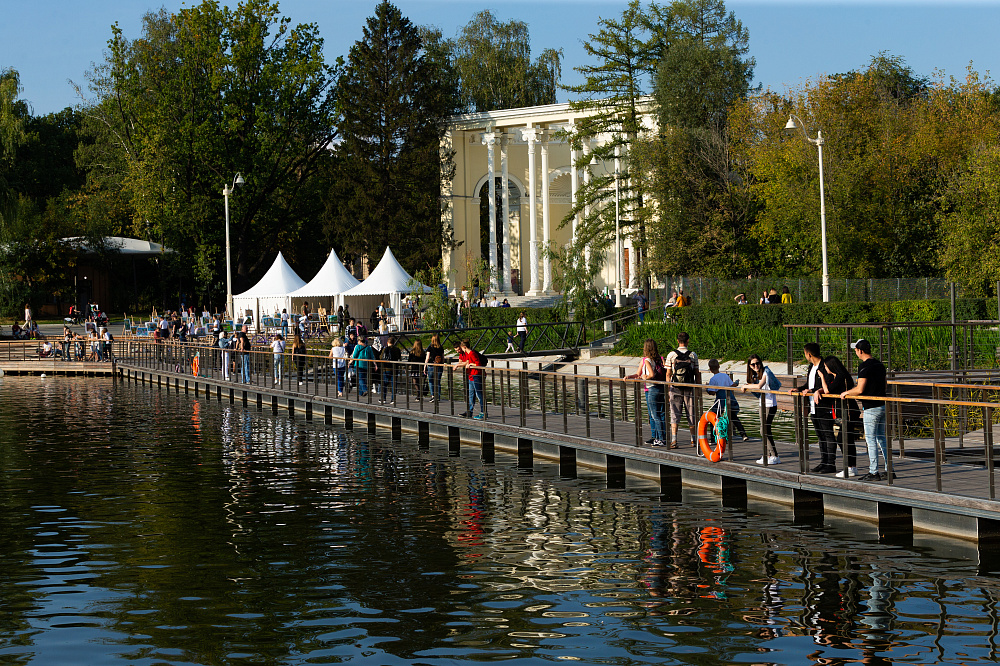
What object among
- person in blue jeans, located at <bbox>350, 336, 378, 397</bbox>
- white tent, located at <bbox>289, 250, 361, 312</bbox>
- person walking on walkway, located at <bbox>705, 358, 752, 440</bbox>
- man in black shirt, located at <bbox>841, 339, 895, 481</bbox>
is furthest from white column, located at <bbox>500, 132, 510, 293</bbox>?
man in black shirt, located at <bbox>841, 339, 895, 481</bbox>

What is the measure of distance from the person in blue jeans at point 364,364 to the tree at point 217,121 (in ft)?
124

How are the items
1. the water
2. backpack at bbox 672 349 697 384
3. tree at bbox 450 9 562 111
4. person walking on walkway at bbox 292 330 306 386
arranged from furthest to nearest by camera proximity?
tree at bbox 450 9 562 111 → person walking on walkway at bbox 292 330 306 386 → backpack at bbox 672 349 697 384 → the water

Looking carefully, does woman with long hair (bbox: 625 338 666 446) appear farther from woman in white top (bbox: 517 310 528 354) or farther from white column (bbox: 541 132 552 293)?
white column (bbox: 541 132 552 293)

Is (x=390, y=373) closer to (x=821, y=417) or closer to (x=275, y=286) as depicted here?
(x=821, y=417)

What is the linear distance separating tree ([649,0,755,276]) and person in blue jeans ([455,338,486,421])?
95.3ft

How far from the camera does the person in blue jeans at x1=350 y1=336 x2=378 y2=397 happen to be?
29.7m

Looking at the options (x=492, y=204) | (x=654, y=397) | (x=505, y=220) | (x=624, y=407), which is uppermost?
(x=492, y=204)

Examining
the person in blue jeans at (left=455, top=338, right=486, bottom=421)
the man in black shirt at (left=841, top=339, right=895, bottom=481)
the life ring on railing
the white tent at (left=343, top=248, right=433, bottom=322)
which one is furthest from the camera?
the white tent at (left=343, top=248, right=433, bottom=322)

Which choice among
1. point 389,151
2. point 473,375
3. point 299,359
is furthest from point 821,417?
point 389,151

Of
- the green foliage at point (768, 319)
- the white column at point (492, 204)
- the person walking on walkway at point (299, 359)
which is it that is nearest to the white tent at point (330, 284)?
the person walking on walkway at point (299, 359)

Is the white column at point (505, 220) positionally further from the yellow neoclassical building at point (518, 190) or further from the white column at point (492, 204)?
the white column at point (492, 204)

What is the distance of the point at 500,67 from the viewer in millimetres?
80875

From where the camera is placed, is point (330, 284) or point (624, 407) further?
point (330, 284)

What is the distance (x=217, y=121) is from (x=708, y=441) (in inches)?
2177
